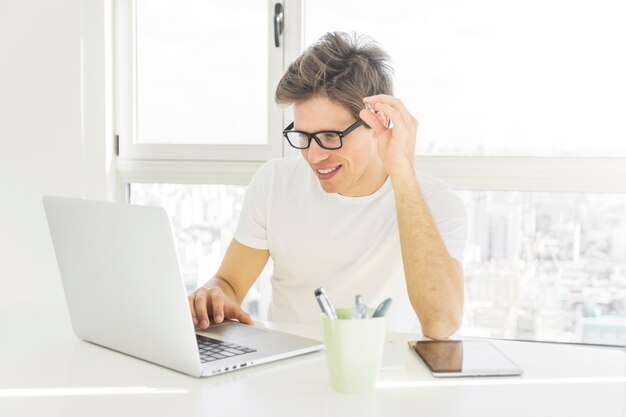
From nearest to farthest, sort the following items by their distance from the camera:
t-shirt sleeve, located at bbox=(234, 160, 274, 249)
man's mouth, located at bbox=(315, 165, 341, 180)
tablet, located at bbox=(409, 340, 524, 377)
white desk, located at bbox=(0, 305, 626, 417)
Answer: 1. white desk, located at bbox=(0, 305, 626, 417)
2. tablet, located at bbox=(409, 340, 524, 377)
3. man's mouth, located at bbox=(315, 165, 341, 180)
4. t-shirt sleeve, located at bbox=(234, 160, 274, 249)

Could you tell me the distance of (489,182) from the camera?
2371 mm

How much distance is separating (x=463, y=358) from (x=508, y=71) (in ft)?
4.65

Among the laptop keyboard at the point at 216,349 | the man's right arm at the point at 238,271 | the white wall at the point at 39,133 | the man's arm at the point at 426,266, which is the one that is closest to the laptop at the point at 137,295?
the laptop keyboard at the point at 216,349

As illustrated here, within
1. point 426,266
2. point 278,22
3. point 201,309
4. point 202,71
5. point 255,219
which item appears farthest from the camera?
point 202,71

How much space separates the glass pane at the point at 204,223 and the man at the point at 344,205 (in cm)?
78

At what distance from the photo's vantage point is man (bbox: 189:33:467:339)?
1682 millimetres

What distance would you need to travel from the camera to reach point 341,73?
1.76m

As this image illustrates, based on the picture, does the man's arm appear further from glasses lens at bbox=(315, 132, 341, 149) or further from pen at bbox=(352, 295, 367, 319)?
pen at bbox=(352, 295, 367, 319)

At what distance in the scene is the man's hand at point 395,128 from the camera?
1675 millimetres

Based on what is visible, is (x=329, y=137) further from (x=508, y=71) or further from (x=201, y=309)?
(x=508, y=71)

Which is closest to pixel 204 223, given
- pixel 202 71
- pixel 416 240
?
pixel 202 71

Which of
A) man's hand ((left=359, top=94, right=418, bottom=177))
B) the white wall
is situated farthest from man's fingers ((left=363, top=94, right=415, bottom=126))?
the white wall

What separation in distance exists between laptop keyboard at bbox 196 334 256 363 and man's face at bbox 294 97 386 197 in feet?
2.00

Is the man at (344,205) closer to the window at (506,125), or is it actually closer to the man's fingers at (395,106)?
the man's fingers at (395,106)
